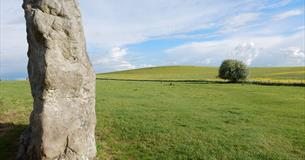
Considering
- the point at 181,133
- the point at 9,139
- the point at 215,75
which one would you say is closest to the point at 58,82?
the point at 9,139

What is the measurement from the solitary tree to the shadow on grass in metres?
56.8

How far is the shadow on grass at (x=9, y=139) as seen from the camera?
12895 millimetres

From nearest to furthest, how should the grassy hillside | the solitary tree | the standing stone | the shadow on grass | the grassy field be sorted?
the standing stone < the shadow on grass < the grassy field < the solitary tree < the grassy hillside

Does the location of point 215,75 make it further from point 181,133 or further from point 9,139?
point 9,139

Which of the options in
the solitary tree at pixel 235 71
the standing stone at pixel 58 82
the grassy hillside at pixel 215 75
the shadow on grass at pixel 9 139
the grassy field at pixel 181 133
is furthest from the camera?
the grassy hillside at pixel 215 75

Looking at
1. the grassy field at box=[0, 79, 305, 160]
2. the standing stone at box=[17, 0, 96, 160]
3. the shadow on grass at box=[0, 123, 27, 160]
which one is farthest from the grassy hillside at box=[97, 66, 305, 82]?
the standing stone at box=[17, 0, 96, 160]

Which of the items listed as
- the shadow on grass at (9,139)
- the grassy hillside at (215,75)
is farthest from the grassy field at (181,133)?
the grassy hillside at (215,75)

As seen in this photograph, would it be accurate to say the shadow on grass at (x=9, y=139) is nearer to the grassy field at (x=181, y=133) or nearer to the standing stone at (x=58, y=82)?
the grassy field at (x=181, y=133)

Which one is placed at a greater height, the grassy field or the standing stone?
the standing stone

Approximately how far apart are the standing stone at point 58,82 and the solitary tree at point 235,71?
194ft

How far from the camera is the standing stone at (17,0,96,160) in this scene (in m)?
10.7

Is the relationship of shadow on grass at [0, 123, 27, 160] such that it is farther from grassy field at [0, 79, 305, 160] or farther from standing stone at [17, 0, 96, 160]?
standing stone at [17, 0, 96, 160]

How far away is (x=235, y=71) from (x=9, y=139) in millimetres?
58778

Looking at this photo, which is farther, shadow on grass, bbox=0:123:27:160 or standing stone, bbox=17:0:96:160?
shadow on grass, bbox=0:123:27:160
